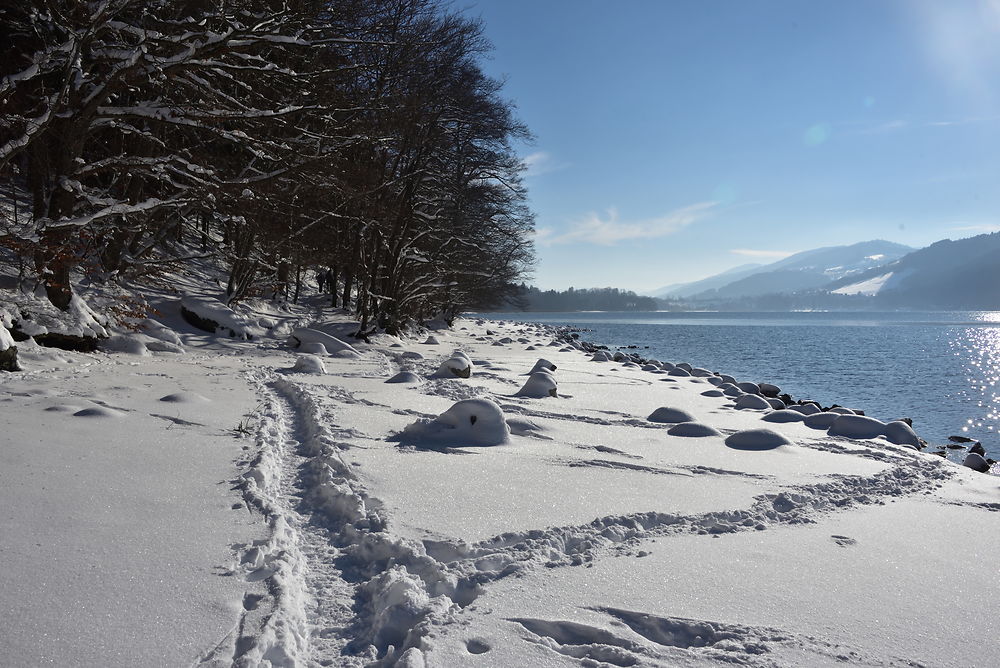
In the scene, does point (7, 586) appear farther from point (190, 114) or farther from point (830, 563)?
point (190, 114)

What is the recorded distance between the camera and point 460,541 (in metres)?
3.06

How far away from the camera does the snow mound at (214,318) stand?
1271 cm

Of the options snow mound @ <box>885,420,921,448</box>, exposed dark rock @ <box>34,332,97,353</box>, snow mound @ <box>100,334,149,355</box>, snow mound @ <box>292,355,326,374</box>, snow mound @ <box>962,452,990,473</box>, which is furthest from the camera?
snow mound @ <box>292,355,326,374</box>

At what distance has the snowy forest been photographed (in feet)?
24.3

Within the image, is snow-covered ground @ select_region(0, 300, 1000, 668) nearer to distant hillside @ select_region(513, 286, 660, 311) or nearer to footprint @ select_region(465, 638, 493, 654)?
footprint @ select_region(465, 638, 493, 654)

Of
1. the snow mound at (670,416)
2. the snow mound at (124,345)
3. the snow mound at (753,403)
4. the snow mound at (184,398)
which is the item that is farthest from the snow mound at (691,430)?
the snow mound at (124,345)

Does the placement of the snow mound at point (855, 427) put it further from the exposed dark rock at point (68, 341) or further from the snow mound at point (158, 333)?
the snow mound at point (158, 333)

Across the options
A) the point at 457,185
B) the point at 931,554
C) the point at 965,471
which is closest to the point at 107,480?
the point at 931,554

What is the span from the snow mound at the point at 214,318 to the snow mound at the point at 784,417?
33.8 ft

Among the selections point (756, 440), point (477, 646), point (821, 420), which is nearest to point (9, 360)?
point (477, 646)

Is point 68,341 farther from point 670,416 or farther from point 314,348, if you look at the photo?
point 670,416

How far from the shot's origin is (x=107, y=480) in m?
3.45

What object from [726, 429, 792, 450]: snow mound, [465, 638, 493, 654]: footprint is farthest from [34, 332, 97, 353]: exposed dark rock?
[726, 429, 792, 450]: snow mound

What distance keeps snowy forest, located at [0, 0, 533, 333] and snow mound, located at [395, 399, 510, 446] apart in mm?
4624
